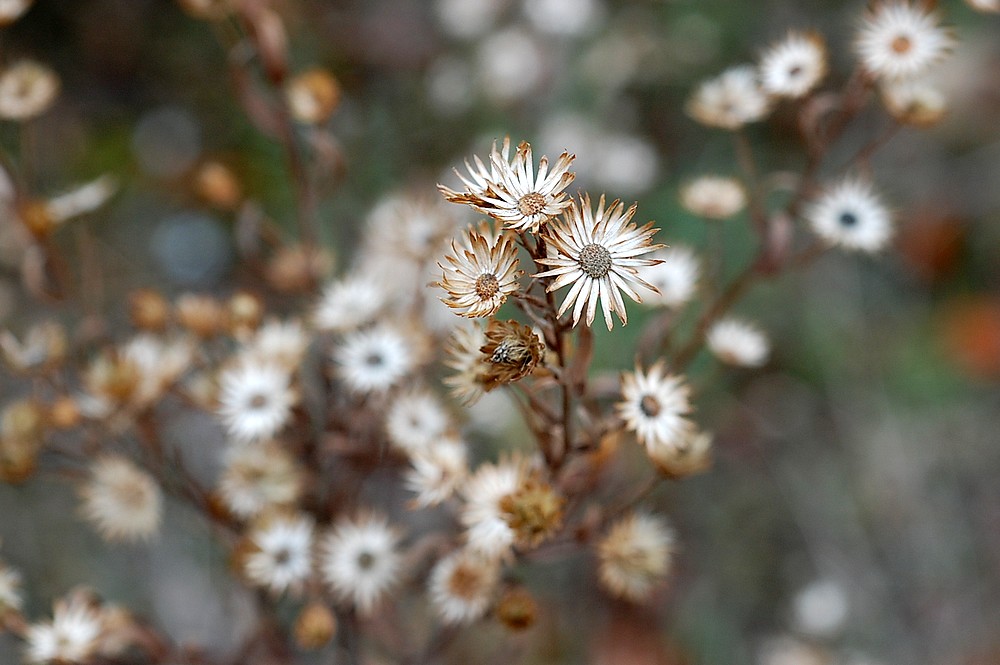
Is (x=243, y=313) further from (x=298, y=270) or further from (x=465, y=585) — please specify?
(x=465, y=585)

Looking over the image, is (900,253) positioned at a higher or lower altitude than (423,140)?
lower

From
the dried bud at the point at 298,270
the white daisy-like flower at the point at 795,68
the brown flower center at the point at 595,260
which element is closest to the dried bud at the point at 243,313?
the dried bud at the point at 298,270

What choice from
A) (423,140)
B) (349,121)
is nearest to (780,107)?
(423,140)

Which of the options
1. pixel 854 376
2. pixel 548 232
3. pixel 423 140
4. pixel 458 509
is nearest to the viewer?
pixel 548 232

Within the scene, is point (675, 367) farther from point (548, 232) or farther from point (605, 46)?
point (605, 46)

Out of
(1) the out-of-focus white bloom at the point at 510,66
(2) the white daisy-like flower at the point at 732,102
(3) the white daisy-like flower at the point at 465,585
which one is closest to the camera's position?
(3) the white daisy-like flower at the point at 465,585

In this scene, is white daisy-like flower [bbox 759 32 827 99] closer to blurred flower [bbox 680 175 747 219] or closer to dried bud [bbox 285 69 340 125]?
blurred flower [bbox 680 175 747 219]

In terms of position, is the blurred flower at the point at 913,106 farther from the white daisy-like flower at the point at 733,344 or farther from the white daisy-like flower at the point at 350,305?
the white daisy-like flower at the point at 350,305
